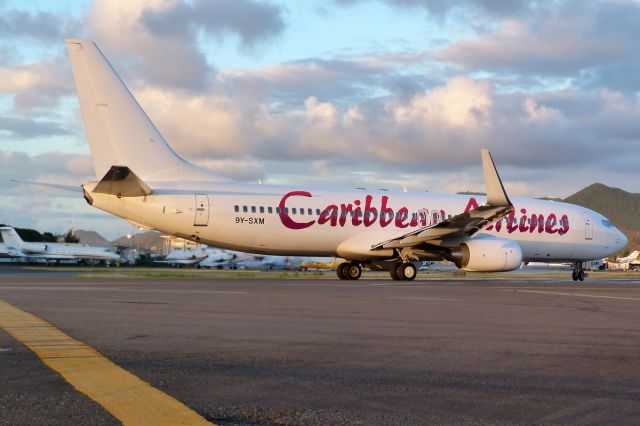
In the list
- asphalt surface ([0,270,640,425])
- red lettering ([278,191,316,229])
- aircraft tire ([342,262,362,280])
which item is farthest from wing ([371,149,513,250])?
asphalt surface ([0,270,640,425])

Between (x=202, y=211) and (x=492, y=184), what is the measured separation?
10.6 meters

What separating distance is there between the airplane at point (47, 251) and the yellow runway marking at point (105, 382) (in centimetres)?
9108

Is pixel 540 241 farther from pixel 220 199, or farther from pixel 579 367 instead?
pixel 579 367

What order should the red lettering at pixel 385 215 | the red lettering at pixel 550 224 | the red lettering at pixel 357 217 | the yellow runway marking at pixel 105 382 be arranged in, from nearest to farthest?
the yellow runway marking at pixel 105 382 → the red lettering at pixel 357 217 → the red lettering at pixel 385 215 → the red lettering at pixel 550 224

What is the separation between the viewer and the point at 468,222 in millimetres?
30844

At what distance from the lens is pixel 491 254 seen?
31.3m

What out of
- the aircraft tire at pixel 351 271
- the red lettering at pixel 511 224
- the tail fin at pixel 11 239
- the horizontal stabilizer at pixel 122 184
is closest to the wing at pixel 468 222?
the aircraft tire at pixel 351 271

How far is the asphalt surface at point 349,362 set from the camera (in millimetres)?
5477

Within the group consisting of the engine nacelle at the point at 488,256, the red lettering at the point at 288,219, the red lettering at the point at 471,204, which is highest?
the red lettering at the point at 471,204

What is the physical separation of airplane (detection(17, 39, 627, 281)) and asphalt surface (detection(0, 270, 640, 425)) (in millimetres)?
14272

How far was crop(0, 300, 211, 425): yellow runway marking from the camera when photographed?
517 cm

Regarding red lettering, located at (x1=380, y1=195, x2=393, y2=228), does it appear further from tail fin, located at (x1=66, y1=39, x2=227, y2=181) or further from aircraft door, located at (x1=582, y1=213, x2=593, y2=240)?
aircraft door, located at (x1=582, y1=213, x2=593, y2=240)

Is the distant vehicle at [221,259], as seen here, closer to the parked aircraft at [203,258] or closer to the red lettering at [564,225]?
the parked aircraft at [203,258]

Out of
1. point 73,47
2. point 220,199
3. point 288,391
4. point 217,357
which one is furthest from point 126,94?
point 288,391
